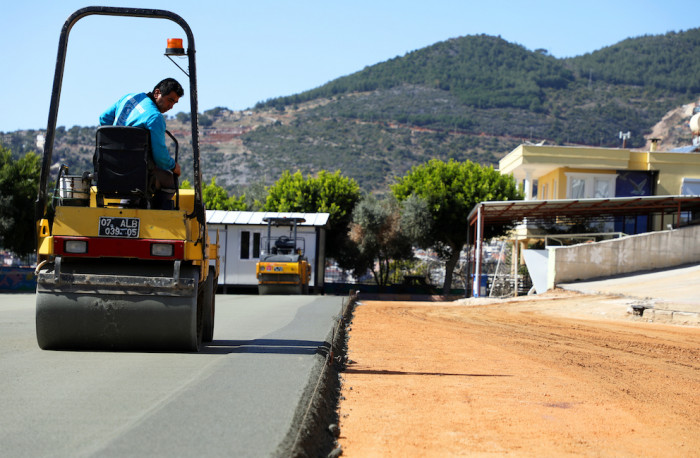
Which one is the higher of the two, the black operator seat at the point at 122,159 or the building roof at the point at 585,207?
the building roof at the point at 585,207

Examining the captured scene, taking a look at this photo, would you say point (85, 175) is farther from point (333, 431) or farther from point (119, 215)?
point (333, 431)

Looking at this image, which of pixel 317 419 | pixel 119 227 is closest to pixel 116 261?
pixel 119 227

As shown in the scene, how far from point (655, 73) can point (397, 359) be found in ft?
660

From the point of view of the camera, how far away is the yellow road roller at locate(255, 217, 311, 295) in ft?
107

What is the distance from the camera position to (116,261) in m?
8.18

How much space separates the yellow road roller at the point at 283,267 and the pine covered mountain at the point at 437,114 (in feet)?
269

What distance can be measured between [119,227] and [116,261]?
0.44m

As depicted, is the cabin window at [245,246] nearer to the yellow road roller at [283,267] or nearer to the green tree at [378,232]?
the yellow road roller at [283,267]

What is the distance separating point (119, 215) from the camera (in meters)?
7.94

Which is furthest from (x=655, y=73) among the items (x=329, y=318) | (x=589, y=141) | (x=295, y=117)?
(x=329, y=318)

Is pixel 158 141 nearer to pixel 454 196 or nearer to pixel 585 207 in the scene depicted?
pixel 585 207

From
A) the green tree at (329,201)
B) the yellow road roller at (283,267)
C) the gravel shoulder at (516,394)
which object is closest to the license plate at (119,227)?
the gravel shoulder at (516,394)

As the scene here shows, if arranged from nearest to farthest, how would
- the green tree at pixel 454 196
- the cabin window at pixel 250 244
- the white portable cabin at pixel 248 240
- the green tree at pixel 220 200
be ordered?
the white portable cabin at pixel 248 240
the cabin window at pixel 250 244
the green tree at pixel 454 196
the green tree at pixel 220 200

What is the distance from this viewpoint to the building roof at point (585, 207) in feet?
109
